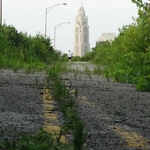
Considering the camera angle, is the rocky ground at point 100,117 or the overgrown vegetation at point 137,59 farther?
the overgrown vegetation at point 137,59

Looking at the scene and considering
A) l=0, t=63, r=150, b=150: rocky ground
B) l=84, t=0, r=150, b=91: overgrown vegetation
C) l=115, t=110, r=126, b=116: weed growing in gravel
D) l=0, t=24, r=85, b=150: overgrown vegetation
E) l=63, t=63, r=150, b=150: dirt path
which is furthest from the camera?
l=84, t=0, r=150, b=91: overgrown vegetation

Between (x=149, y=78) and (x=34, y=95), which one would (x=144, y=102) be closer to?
(x=34, y=95)

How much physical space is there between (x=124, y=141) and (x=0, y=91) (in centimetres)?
523

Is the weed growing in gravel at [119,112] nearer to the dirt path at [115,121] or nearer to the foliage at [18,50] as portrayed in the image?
the dirt path at [115,121]

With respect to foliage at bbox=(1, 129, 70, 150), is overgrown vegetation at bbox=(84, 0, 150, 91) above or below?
above

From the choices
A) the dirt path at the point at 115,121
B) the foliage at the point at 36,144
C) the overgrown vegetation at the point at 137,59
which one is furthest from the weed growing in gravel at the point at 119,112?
the overgrown vegetation at the point at 137,59

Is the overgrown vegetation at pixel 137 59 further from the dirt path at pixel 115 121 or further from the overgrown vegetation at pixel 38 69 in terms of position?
the dirt path at pixel 115 121

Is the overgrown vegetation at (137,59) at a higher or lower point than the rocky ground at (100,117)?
higher

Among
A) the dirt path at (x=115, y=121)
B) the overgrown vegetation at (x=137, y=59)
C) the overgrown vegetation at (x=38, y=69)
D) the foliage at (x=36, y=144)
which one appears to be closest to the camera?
the foliage at (x=36, y=144)

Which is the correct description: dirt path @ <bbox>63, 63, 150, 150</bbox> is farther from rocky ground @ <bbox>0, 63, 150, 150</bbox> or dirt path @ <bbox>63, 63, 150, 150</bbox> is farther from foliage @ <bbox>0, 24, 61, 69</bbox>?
foliage @ <bbox>0, 24, 61, 69</bbox>

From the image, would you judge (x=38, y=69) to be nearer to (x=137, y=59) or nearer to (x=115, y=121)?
(x=137, y=59)

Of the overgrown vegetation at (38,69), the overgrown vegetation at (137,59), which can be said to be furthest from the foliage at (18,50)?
the overgrown vegetation at (137,59)

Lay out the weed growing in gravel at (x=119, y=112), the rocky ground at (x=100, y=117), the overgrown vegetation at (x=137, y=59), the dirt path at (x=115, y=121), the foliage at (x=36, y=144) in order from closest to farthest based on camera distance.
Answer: the foliage at (x=36, y=144) → the dirt path at (x=115, y=121) → the rocky ground at (x=100, y=117) → the weed growing in gravel at (x=119, y=112) → the overgrown vegetation at (x=137, y=59)

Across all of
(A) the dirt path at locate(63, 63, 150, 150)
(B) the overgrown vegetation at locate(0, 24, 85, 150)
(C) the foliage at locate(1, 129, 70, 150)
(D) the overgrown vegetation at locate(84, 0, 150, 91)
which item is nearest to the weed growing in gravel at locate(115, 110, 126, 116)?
(A) the dirt path at locate(63, 63, 150, 150)
